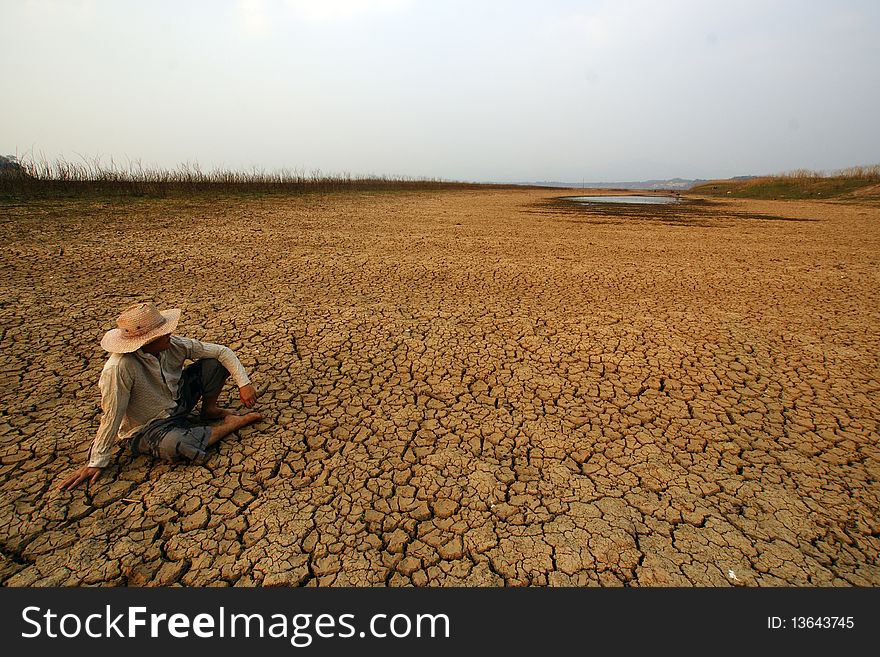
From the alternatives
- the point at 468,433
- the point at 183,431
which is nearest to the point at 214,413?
the point at 183,431

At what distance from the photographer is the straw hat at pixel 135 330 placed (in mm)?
1986

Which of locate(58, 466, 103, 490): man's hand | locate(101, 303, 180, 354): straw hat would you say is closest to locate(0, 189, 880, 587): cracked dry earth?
locate(58, 466, 103, 490): man's hand

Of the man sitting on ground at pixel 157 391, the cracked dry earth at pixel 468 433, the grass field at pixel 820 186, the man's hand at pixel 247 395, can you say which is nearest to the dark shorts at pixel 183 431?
the man sitting on ground at pixel 157 391

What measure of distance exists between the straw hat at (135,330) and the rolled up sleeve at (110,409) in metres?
0.12

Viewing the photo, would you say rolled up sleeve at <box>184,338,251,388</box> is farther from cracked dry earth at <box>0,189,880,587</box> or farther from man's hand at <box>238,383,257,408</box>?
cracked dry earth at <box>0,189,880,587</box>

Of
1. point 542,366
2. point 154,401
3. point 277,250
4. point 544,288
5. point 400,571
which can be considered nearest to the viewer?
point 400,571

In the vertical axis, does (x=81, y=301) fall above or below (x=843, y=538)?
above

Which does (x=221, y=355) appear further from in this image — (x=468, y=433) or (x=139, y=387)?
(x=468, y=433)

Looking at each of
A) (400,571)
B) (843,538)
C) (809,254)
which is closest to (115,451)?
(400,571)

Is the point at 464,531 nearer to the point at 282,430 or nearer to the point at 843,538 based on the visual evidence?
the point at 282,430

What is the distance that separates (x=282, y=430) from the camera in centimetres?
258

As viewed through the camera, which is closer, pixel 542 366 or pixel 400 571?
pixel 400 571

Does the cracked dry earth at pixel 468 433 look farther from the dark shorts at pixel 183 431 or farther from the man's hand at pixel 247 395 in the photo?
the man's hand at pixel 247 395

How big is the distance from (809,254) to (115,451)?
31.9 ft
